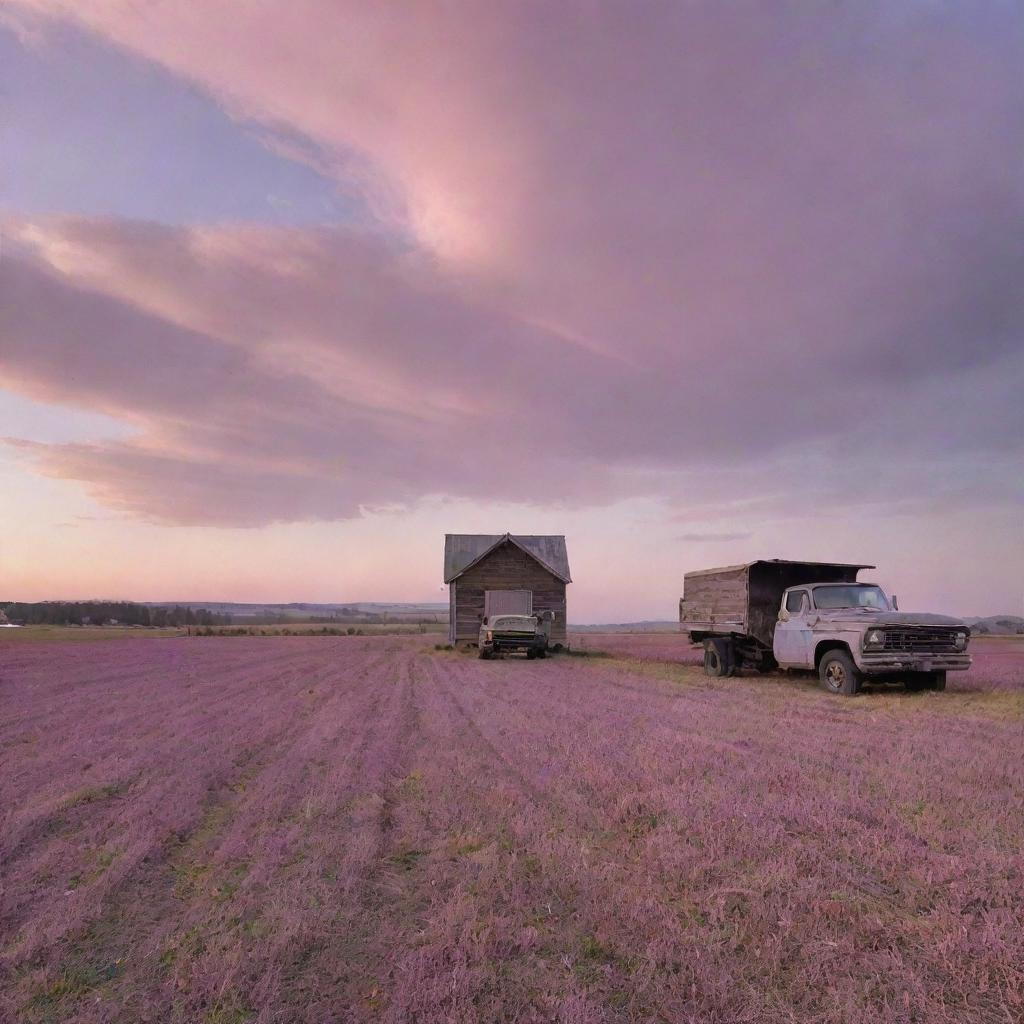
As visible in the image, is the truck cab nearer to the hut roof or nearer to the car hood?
the car hood

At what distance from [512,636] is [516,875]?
26.8m

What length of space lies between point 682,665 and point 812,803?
21247 millimetres

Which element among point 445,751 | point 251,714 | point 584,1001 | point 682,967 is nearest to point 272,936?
point 584,1001

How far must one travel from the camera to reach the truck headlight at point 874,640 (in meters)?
16.2

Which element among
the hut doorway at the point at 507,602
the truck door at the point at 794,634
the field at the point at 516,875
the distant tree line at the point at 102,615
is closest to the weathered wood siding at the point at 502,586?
the hut doorway at the point at 507,602

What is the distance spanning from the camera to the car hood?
16.3 m

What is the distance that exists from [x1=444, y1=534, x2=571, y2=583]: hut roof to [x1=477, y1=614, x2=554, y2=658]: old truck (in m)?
6.35

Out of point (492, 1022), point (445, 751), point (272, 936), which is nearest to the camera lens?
point (492, 1022)

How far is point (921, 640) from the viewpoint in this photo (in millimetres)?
16438

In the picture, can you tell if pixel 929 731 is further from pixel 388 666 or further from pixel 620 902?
pixel 388 666

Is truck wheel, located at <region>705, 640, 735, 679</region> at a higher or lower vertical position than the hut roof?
lower

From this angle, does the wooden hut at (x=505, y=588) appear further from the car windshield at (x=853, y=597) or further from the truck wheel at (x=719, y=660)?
the car windshield at (x=853, y=597)

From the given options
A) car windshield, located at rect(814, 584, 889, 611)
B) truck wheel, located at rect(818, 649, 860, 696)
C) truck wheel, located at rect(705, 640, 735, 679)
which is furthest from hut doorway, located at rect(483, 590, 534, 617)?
truck wheel, located at rect(818, 649, 860, 696)

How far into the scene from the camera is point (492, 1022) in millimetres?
3475
